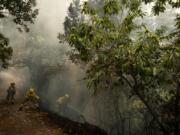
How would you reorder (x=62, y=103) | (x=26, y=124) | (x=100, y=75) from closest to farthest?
(x=100, y=75) < (x=26, y=124) < (x=62, y=103)

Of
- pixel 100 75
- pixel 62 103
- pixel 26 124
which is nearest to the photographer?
pixel 100 75

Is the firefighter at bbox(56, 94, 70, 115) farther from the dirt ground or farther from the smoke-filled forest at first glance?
the dirt ground

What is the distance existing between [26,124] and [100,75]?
6235 mm

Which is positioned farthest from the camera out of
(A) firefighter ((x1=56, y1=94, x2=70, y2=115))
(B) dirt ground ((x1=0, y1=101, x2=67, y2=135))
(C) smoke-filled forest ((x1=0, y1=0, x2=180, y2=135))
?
(A) firefighter ((x1=56, y1=94, x2=70, y2=115))

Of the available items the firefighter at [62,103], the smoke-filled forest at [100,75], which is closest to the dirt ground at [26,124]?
the smoke-filled forest at [100,75]

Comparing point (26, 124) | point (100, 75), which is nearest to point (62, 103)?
point (26, 124)

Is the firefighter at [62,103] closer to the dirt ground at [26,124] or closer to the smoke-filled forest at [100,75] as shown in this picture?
the smoke-filled forest at [100,75]

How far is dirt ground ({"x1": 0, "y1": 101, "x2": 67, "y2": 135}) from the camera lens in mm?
12328

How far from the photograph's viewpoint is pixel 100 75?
9000 millimetres

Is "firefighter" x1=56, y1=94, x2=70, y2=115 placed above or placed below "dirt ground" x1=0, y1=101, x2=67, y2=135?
above

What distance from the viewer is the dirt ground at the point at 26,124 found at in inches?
485

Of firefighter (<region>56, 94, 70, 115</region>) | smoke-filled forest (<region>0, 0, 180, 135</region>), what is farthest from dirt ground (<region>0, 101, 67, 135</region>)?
firefighter (<region>56, 94, 70, 115</region>)

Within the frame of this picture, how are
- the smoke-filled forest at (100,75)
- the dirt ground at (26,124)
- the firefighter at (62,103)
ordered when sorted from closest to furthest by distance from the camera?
the smoke-filled forest at (100,75), the dirt ground at (26,124), the firefighter at (62,103)

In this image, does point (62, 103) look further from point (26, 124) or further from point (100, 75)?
point (100, 75)
